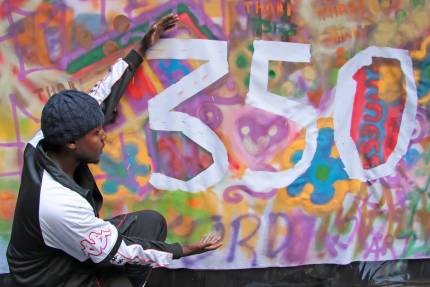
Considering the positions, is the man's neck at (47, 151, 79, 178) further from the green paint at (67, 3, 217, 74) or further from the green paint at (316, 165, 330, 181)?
the green paint at (316, 165, 330, 181)

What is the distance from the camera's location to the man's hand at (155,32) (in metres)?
2.24

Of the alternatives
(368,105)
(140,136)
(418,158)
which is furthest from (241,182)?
(418,158)

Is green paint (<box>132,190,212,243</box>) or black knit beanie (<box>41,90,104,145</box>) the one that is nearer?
black knit beanie (<box>41,90,104,145</box>)

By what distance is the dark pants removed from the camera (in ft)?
5.74

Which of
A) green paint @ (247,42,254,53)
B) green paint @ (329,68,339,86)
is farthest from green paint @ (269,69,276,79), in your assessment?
green paint @ (329,68,339,86)

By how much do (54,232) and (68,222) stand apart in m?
0.07

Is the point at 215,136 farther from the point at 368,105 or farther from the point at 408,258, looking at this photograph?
the point at 408,258

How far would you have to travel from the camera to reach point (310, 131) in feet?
8.13

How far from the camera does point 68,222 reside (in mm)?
1593

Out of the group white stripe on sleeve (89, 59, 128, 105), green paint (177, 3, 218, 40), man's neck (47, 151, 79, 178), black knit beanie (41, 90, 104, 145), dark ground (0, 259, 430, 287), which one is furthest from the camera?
dark ground (0, 259, 430, 287)

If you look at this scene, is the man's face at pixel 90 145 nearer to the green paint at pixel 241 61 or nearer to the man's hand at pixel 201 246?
the man's hand at pixel 201 246

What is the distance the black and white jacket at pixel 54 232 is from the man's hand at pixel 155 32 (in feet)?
2.27

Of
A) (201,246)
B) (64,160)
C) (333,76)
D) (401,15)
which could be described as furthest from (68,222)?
(401,15)

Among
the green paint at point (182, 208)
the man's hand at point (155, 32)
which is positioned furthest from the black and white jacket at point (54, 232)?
the man's hand at point (155, 32)
